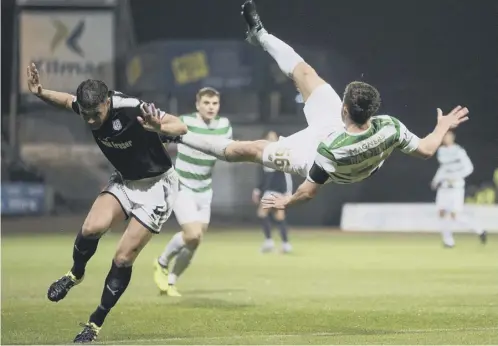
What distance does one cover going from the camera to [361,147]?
8.34m

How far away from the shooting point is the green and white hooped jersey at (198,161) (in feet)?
39.3

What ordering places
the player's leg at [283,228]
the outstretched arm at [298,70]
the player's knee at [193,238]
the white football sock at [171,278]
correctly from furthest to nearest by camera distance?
the player's leg at [283,228] → the white football sock at [171,278] → the player's knee at [193,238] → the outstretched arm at [298,70]

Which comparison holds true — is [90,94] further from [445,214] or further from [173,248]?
[445,214]

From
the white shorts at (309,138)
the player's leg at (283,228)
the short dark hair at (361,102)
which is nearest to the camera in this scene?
the short dark hair at (361,102)

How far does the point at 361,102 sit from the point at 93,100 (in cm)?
199

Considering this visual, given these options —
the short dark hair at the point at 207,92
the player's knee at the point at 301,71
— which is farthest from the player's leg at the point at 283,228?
the player's knee at the point at 301,71

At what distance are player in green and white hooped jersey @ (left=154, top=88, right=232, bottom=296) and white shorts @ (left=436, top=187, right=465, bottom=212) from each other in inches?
320

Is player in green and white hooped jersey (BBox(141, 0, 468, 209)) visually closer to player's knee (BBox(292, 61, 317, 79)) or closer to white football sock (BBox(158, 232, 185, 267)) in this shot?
player's knee (BBox(292, 61, 317, 79))

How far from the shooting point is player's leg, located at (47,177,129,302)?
8.57 meters

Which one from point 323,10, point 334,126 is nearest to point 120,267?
point 334,126

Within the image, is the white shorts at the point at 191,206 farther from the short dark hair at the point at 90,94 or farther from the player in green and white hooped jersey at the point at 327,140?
the short dark hair at the point at 90,94

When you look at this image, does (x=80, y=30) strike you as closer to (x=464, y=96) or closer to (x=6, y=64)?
(x=6, y=64)

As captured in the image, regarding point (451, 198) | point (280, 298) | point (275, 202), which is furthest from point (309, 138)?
point (451, 198)

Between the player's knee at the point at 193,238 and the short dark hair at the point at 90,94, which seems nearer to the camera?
the short dark hair at the point at 90,94
